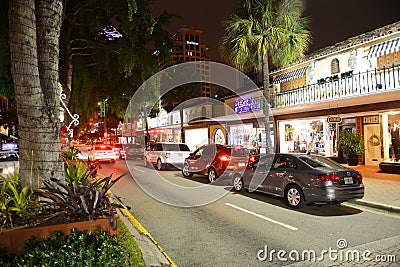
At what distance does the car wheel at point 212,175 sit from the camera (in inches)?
535

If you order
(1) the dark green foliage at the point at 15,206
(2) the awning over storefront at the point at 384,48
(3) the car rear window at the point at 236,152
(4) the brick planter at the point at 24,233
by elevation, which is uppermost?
(2) the awning over storefront at the point at 384,48

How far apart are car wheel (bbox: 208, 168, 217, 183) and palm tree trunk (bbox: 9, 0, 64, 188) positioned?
9.11 meters

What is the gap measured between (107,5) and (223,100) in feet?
53.5

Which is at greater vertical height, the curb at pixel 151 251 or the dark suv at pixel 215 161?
the dark suv at pixel 215 161

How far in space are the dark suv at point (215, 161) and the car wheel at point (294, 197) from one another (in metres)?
3.44

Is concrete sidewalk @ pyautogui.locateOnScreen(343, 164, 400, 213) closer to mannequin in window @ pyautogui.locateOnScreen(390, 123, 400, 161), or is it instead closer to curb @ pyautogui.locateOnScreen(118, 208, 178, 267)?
mannequin in window @ pyautogui.locateOnScreen(390, 123, 400, 161)

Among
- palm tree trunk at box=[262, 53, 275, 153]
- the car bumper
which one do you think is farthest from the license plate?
palm tree trunk at box=[262, 53, 275, 153]

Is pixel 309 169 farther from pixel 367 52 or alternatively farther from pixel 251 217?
pixel 367 52

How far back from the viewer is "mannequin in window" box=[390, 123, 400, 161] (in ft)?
50.0

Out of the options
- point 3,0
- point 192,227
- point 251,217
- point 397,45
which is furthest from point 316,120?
point 3,0

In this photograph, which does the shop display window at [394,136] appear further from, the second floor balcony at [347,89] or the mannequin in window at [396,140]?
the second floor balcony at [347,89]

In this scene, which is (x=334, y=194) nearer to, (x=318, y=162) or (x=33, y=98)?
(x=318, y=162)

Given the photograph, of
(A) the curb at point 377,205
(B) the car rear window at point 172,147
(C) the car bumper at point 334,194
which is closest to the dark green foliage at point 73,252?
(C) the car bumper at point 334,194

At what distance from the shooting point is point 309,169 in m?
8.42
